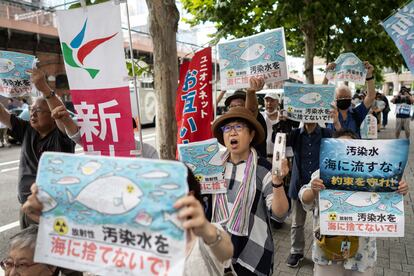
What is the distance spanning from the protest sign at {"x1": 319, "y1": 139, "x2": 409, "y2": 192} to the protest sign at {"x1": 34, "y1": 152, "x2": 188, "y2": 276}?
1.29 meters

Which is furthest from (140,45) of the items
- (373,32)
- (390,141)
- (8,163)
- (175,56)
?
(390,141)

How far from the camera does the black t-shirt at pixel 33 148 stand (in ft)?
8.86

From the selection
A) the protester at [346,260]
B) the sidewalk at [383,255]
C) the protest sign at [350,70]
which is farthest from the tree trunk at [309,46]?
the protester at [346,260]

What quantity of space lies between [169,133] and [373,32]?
26.5ft

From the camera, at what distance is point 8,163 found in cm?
949

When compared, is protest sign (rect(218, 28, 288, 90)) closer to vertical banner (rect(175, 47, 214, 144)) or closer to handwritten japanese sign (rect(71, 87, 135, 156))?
vertical banner (rect(175, 47, 214, 144))

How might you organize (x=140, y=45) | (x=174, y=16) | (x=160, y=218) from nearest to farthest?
(x=160, y=218) < (x=174, y=16) < (x=140, y=45)

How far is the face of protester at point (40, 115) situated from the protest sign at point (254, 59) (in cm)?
165

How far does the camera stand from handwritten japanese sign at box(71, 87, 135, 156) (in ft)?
7.51

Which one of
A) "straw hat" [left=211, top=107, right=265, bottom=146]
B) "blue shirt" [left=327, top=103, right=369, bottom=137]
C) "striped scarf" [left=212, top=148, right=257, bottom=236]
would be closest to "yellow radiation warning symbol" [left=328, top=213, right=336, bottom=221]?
"striped scarf" [left=212, top=148, right=257, bottom=236]

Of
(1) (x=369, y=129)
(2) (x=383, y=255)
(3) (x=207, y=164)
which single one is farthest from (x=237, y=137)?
(1) (x=369, y=129)

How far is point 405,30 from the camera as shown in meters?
3.16

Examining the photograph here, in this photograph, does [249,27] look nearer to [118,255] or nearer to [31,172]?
[31,172]

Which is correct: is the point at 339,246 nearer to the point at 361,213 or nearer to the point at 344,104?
the point at 361,213
